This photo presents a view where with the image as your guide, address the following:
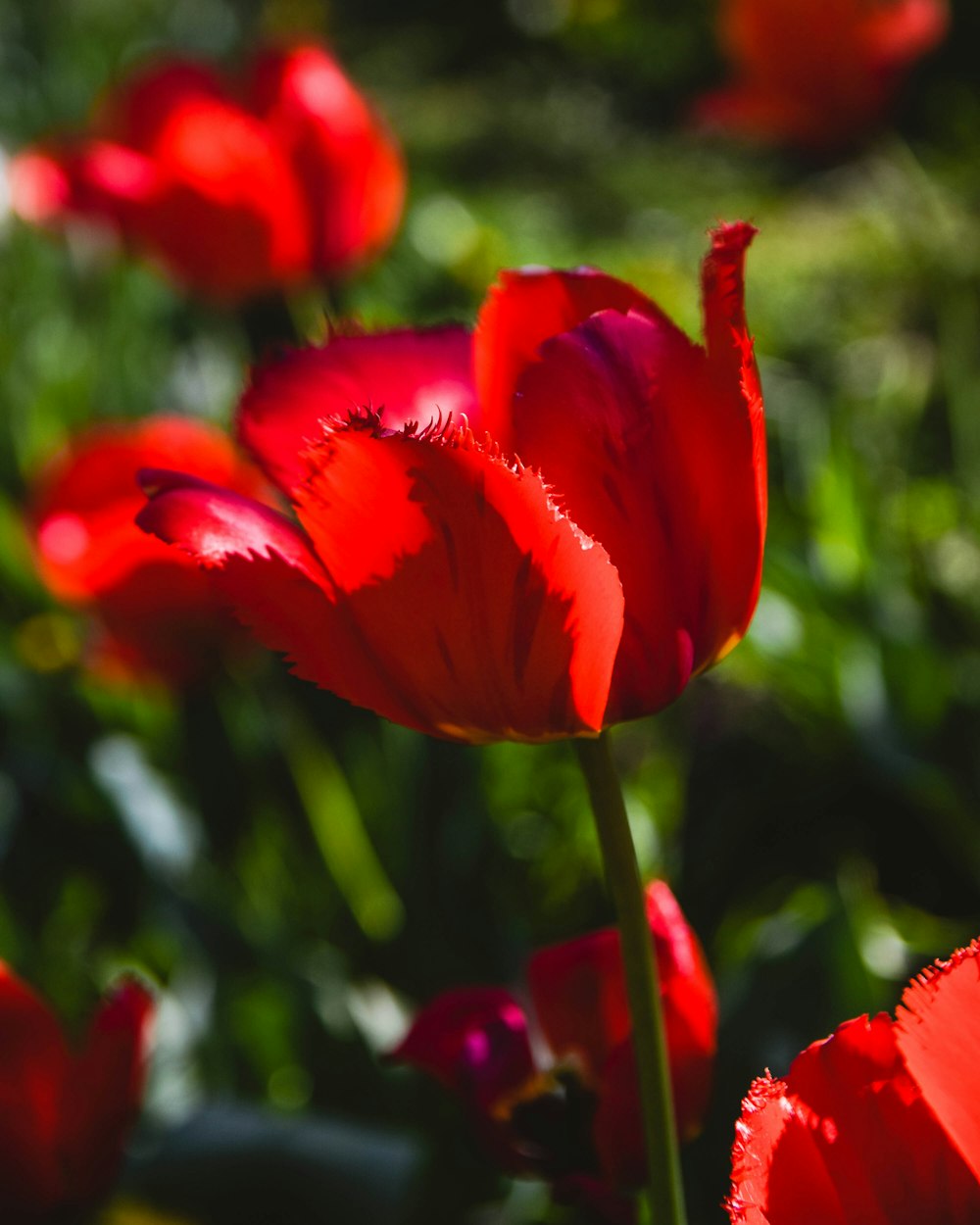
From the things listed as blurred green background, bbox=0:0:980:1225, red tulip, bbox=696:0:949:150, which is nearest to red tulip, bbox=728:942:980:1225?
blurred green background, bbox=0:0:980:1225

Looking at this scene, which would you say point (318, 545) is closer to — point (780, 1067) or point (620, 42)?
point (780, 1067)

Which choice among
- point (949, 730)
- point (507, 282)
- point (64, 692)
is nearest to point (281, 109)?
point (64, 692)

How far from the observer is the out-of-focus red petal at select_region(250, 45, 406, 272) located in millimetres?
837

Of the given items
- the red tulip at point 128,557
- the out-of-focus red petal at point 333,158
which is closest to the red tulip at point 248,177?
the out-of-focus red petal at point 333,158

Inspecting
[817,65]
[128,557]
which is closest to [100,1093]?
[128,557]

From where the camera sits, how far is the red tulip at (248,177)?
0.85m

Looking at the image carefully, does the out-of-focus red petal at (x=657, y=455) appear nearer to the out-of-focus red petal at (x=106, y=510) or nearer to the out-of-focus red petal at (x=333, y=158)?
the out-of-focus red petal at (x=106, y=510)

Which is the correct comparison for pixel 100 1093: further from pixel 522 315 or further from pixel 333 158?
pixel 333 158

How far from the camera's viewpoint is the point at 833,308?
1873 mm

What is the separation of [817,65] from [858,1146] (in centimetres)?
113

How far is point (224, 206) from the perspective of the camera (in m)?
0.86

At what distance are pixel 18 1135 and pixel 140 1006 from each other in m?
0.04

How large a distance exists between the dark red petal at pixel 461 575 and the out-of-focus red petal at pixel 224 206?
2.24 feet

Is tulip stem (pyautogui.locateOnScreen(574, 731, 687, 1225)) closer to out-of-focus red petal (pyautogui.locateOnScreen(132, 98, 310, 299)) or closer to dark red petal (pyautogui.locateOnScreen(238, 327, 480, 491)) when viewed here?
dark red petal (pyautogui.locateOnScreen(238, 327, 480, 491))
